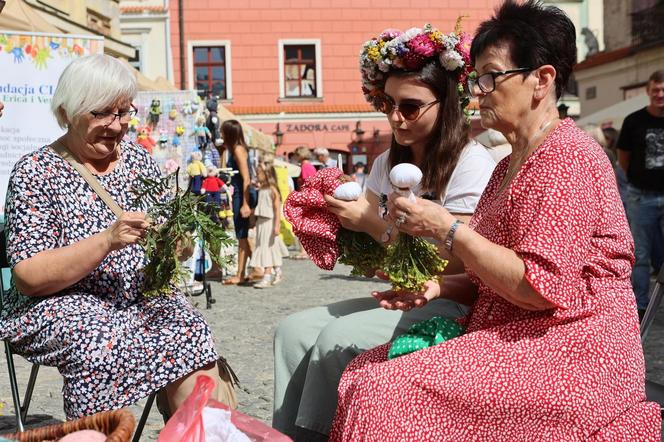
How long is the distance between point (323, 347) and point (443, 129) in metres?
0.88

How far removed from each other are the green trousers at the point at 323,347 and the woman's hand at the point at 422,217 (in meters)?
0.60

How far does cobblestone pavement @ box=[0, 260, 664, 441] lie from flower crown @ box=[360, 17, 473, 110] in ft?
5.97

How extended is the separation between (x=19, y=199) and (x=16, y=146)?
3.61 meters

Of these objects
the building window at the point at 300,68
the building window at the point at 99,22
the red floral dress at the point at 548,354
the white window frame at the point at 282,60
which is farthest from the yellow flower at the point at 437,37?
the building window at the point at 300,68

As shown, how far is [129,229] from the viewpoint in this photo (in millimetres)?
2512

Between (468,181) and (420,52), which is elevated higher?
(420,52)

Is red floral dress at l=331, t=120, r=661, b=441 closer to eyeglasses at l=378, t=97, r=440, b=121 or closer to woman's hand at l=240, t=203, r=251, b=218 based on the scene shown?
eyeglasses at l=378, t=97, r=440, b=121

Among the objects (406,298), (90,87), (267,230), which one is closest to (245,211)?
(267,230)

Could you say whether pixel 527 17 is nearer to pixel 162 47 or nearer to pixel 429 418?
pixel 429 418

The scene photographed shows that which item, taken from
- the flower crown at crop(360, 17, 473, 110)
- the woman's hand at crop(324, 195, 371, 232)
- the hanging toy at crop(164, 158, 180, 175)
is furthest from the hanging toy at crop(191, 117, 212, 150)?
the woman's hand at crop(324, 195, 371, 232)

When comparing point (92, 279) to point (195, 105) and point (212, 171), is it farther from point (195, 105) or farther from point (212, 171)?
point (195, 105)

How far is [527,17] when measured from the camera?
2.17 m

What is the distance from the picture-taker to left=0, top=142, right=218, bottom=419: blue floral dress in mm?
2545

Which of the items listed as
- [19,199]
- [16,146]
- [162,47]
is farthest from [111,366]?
[162,47]
